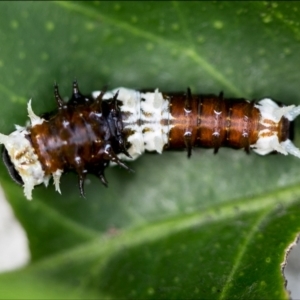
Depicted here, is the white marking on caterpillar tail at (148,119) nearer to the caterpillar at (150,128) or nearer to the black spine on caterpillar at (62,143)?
the caterpillar at (150,128)

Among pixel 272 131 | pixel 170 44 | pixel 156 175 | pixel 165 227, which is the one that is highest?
pixel 170 44

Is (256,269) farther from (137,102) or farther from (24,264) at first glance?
(24,264)

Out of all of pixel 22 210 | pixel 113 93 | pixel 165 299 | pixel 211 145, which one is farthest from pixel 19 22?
pixel 165 299

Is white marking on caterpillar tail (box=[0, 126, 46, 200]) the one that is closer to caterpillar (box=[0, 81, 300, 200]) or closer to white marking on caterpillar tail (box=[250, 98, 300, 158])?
caterpillar (box=[0, 81, 300, 200])

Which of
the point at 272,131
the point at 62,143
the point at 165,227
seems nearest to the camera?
the point at 62,143

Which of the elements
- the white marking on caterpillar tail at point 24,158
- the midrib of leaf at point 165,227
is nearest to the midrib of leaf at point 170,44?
the midrib of leaf at point 165,227

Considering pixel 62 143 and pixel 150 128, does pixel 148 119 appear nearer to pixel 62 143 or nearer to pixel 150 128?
pixel 150 128

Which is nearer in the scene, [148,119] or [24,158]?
[24,158]

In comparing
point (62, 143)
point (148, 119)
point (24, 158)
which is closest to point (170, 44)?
point (148, 119)
